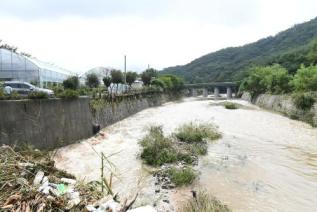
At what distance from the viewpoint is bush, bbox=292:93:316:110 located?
27689mm

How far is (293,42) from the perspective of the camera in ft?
309

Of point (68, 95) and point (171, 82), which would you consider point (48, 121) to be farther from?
point (171, 82)

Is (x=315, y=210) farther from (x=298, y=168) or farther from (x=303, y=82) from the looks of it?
(x=303, y=82)

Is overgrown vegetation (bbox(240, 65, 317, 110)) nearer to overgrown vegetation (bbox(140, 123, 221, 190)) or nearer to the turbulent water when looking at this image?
the turbulent water

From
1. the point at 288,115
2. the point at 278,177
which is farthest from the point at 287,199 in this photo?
the point at 288,115

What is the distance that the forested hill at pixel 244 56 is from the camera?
90963mm

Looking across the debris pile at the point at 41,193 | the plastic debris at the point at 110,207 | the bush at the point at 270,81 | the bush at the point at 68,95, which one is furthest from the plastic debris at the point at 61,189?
the bush at the point at 270,81

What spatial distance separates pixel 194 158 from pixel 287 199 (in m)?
4.69

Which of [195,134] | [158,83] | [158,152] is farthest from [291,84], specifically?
[158,152]

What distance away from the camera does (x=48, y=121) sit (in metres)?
15.4

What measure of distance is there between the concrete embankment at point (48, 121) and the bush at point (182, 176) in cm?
651

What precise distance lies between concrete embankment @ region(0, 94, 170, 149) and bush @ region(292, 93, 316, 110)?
1738 cm

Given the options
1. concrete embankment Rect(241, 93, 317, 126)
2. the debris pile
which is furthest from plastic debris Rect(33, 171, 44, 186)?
concrete embankment Rect(241, 93, 317, 126)

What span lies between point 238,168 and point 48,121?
9009 millimetres
